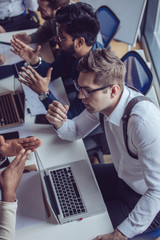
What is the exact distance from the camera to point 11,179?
1176mm

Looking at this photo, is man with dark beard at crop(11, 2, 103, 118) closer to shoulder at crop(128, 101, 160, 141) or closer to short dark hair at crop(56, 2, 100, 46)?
short dark hair at crop(56, 2, 100, 46)

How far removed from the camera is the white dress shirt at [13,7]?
2781mm

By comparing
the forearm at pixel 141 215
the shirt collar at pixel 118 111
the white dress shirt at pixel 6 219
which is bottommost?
the forearm at pixel 141 215

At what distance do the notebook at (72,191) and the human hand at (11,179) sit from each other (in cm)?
20

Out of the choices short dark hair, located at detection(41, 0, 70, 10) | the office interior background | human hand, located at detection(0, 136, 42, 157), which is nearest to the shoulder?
human hand, located at detection(0, 136, 42, 157)

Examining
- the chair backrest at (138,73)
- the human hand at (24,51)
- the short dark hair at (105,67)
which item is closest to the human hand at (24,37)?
the human hand at (24,51)

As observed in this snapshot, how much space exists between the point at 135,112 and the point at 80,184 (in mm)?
498

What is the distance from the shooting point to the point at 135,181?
4.89ft

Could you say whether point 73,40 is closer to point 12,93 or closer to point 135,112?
point 12,93

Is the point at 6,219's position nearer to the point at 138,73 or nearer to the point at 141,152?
the point at 141,152

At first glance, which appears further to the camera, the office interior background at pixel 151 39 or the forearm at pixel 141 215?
the office interior background at pixel 151 39

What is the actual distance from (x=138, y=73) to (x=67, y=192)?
0.97m

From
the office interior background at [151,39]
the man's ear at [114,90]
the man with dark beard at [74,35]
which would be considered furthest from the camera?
the office interior background at [151,39]

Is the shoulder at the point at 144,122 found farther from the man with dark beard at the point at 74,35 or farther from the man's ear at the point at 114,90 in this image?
the man with dark beard at the point at 74,35
